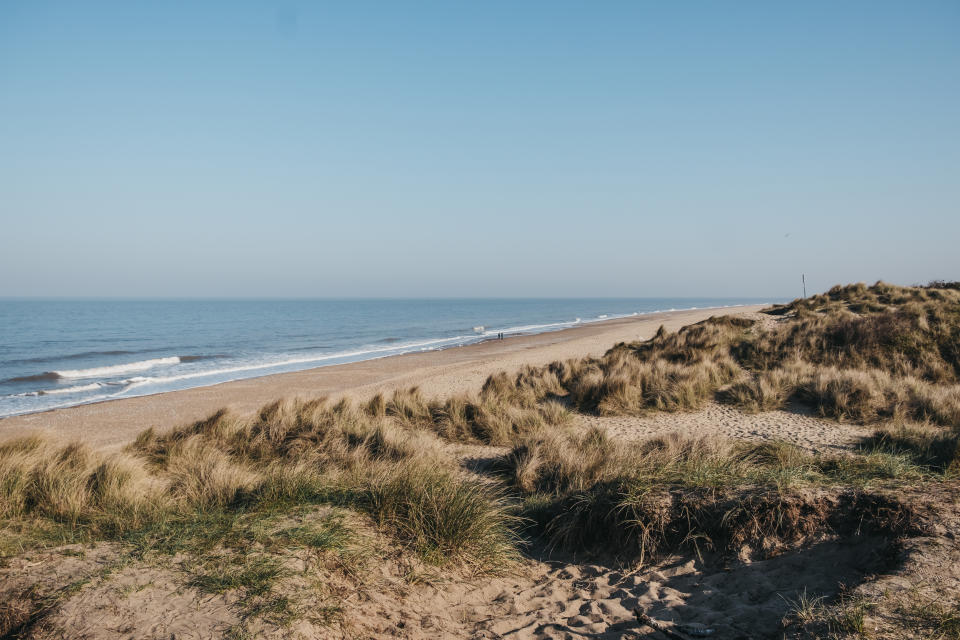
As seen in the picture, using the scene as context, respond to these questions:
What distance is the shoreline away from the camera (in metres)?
14.4

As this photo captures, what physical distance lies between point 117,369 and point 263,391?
551 inches

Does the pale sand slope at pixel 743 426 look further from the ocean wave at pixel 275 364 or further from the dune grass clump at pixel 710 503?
the ocean wave at pixel 275 364

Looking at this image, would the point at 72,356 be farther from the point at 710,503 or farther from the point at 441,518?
the point at 710,503

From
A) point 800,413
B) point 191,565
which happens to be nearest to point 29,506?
point 191,565

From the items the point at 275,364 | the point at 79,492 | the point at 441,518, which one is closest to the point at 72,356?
the point at 275,364

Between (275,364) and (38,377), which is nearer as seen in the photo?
(38,377)

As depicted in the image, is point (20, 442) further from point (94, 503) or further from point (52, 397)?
point (52, 397)

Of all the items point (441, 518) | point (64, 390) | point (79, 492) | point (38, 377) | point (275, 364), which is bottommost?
point (275, 364)

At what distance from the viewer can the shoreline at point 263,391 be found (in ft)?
47.3

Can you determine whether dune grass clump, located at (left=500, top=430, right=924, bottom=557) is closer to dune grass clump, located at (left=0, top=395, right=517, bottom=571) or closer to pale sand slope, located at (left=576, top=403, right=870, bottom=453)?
dune grass clump, located at (left=0, top=395, right=517, bottom=571)

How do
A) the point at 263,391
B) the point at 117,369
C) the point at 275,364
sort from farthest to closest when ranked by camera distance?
the point at 275,364
the point at 117,369
the point at 263,391

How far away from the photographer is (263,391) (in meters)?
20.0

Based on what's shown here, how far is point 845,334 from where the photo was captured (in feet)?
49.9

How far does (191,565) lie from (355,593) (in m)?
1.21
